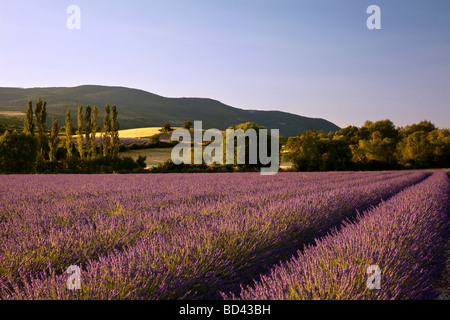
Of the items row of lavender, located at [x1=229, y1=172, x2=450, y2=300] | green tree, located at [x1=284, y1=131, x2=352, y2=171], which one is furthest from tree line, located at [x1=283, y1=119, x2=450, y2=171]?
row of lavender, located at [x1=229, y1=172, x2=450, y2=300]

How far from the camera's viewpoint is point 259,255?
2.85 meters

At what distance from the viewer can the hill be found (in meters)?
112

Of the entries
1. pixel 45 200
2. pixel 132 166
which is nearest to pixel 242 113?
pixel 132 166

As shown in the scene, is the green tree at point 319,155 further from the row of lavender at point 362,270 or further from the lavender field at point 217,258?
the row of lavender at point 362,270

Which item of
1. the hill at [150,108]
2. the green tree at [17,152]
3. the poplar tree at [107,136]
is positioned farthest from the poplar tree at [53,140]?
the hill at [150,108]

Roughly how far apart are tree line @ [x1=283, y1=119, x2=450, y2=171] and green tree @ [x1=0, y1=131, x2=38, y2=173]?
21.4 meters

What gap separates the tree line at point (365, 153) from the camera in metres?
29.6

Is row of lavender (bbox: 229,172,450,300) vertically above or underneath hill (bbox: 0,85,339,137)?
underneath

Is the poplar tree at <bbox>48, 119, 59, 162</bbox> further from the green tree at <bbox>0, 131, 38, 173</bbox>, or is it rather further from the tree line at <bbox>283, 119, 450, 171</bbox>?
the tree line at <bbox>283, 119, 450, 171</bbox>

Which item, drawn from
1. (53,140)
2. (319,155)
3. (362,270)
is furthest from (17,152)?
(319,155)

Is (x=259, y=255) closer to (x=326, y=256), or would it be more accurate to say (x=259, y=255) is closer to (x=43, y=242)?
(x=326, y=256)

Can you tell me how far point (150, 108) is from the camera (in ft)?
432

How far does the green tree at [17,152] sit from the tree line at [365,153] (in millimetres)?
21368

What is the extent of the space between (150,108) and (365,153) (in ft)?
357
